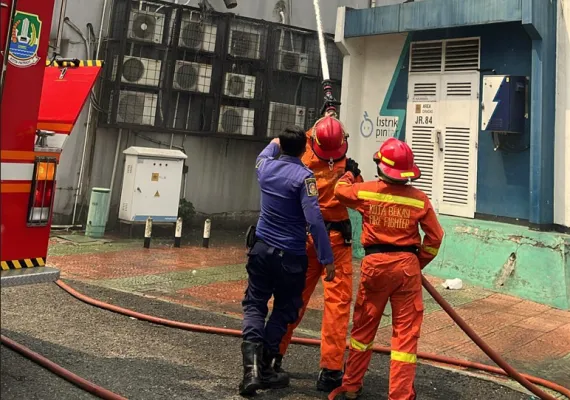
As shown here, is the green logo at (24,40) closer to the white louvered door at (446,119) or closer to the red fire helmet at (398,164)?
the red fire helmet at (398,164)

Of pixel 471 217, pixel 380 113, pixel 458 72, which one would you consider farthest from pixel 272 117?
pixel 471 217

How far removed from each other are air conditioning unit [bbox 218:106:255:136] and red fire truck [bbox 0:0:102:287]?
7.36 meters

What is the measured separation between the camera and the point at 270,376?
3826 millimetres

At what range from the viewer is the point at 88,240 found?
31.0 ft

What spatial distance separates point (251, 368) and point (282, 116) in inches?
329

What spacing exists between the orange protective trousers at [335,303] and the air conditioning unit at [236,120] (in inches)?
289

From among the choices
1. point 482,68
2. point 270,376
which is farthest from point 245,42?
point 270,376

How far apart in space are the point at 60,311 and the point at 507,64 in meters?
6.95

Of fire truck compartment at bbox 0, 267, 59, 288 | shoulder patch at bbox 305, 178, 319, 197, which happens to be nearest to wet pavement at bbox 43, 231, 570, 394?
shoulder patch at bbox 305, 178, 319, 197

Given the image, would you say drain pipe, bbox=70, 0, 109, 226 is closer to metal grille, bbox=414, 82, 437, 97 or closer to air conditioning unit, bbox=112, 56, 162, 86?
air conditioning unit, bbox=112, 56, 162, 86

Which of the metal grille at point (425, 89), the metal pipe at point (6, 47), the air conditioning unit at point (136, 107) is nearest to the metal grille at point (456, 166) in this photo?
the metal grille at point (425, 89)

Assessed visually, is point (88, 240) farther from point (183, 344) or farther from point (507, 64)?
point (507, 64)

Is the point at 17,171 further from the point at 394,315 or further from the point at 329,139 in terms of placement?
the point at 394,315

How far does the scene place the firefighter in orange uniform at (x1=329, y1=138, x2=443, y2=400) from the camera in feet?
11.5
